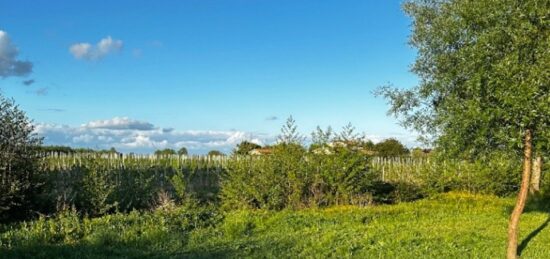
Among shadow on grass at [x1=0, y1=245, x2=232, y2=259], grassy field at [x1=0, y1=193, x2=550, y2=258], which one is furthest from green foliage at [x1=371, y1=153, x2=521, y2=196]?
shadow on grass at [x1=0, y1=245, x2=232, y2=259]

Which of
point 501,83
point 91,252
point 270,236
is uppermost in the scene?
point 501,83

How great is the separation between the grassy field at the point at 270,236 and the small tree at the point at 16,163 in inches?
54.1

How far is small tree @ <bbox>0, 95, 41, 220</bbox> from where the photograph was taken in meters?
13.9

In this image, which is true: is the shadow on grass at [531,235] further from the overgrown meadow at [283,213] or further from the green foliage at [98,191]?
the green foliage at [98,191]

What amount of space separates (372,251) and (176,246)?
11.4 feet

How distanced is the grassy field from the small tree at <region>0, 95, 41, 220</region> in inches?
54.1

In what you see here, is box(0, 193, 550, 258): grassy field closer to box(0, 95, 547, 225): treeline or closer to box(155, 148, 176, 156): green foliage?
box(0, 95, 547, 225): treeline

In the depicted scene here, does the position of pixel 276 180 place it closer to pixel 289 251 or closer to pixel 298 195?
pixel 298 195

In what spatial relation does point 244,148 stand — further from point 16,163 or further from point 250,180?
point 16,163

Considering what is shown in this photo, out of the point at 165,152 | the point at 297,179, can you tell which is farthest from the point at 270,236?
the point at 165,152

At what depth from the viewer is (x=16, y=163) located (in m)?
14.3

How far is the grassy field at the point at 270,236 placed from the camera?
10.4 m

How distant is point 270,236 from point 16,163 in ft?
21.4

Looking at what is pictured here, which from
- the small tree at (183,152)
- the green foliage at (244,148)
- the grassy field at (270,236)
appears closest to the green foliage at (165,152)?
the small tree at (183,152)
